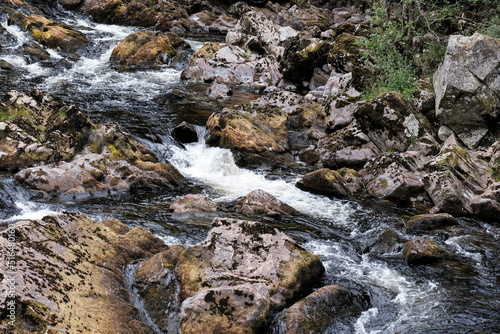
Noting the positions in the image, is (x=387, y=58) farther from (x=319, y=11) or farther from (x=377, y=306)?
(x=319, y=11)

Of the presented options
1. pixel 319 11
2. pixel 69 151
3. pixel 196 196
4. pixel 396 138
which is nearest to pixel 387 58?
pixel 396 138

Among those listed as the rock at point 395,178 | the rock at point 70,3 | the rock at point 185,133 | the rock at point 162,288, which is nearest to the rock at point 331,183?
the rock at point 395,178

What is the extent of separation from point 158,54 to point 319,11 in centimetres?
1875

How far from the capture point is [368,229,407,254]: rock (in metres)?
8.12

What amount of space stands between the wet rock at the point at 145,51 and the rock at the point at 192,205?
13802 mm

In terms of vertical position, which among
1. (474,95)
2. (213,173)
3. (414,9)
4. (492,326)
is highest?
(414,9)

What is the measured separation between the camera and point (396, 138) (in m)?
12.7

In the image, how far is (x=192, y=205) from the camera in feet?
31.0

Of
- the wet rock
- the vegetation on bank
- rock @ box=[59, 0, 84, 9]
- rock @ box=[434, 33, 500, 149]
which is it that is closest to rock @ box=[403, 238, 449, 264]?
rock @ box=[434, 33, 500, 149]

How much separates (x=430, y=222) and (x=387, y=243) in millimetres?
1483

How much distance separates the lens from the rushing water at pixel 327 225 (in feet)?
20.7

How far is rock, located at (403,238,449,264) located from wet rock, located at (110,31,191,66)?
56.0 ft

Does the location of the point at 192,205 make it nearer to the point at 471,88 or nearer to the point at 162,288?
the point at 162,288

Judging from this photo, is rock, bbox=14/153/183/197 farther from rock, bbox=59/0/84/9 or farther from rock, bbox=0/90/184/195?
rock, bbox=59/0/84/9
